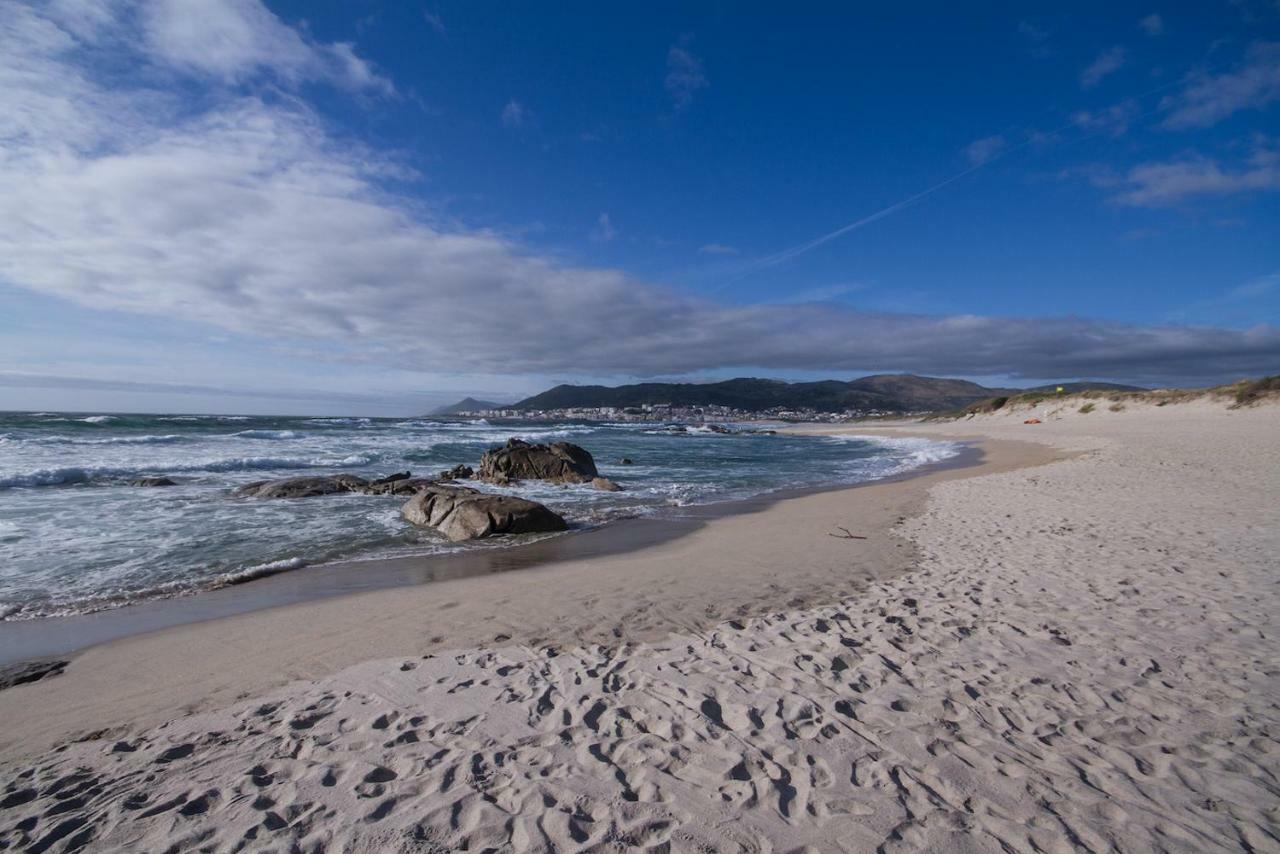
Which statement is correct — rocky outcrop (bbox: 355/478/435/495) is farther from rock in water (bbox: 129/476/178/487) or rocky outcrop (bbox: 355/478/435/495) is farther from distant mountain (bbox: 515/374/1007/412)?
distant mountain (bbox: 515/374/1007/412)

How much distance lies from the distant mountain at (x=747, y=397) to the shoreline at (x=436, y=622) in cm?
14283

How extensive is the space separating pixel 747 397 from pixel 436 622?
169 meters

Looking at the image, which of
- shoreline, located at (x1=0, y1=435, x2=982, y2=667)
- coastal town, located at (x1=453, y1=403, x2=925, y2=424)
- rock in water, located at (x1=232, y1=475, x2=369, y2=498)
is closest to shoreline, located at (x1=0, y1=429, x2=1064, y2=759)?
shoreline, located at (x1=0, y1=435, x2=982, y2=667)

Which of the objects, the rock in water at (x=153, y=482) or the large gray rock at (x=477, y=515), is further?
the rock in water at (x=153, y=482)

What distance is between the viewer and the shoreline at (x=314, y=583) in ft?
19.1

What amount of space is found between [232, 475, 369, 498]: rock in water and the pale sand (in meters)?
9.78

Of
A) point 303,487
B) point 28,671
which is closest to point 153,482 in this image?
point 303,487

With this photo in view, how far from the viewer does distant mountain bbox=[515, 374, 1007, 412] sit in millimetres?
158875

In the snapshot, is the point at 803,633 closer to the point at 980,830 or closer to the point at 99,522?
the point at 980,830

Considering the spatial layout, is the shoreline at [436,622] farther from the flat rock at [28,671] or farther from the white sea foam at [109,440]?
the white sea foam at [109,440]

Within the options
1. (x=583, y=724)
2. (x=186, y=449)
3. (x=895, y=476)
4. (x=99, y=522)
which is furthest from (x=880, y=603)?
(x=186, y=449)

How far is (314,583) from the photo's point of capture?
7684 mm

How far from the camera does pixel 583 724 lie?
372 cm

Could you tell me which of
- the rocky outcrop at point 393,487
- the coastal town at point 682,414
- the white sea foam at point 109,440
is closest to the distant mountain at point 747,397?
the coastal town at point 682,414
